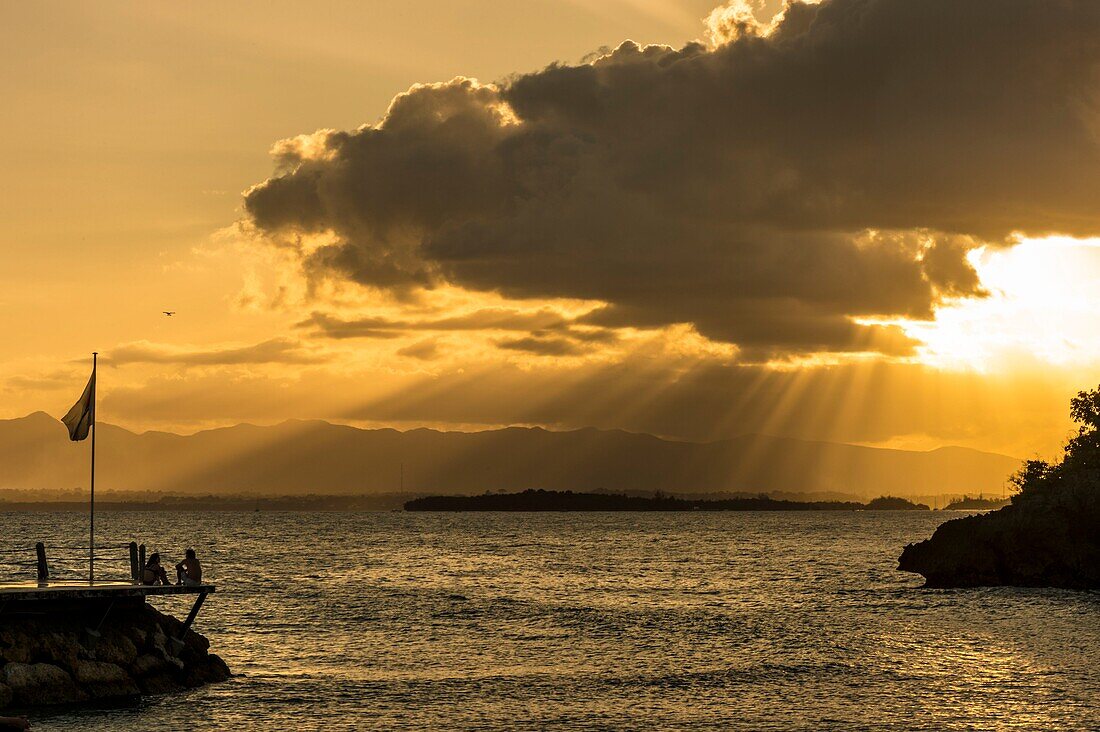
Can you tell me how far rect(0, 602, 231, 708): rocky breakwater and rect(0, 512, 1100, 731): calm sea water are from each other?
1.56 metres

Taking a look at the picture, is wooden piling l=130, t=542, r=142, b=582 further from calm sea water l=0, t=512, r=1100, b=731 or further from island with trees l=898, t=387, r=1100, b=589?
island with trees l=898, t=387, r=1100, b=589

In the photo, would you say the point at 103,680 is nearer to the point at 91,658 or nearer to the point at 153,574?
the point at 91,658

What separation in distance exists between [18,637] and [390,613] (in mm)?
39079

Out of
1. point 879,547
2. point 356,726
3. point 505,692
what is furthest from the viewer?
point 879,547

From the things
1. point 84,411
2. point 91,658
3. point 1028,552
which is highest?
point 84,411

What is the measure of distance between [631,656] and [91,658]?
85.5 ft

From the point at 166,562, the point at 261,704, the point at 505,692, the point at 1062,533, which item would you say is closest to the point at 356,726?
the point at 261,704

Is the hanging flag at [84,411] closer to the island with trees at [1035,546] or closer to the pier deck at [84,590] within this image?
the pier deck at [84,590]

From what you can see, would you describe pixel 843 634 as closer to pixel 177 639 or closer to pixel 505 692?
pixel 505 692

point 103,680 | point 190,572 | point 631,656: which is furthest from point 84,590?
point 631,656

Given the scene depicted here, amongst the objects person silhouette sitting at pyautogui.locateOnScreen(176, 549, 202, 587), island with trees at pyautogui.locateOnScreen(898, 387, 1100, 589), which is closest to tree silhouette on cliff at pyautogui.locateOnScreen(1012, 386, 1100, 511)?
island with trees at pyautogui.locateOnScreen(898, 387, 1100, 589)

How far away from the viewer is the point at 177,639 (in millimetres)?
50188

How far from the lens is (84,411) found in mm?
49906

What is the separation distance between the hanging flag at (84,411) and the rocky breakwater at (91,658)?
7.39 meters
